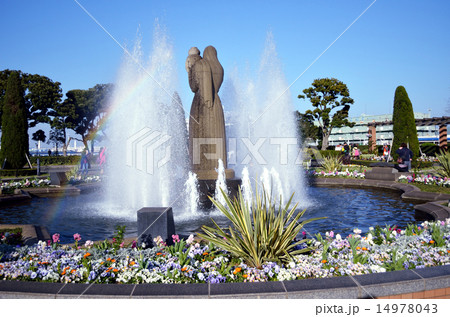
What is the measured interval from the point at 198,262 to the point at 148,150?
10.0 metres

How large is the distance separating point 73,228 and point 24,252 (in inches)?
132

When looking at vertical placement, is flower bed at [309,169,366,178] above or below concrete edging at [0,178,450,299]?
above

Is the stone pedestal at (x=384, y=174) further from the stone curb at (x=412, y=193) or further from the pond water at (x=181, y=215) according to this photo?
the pond water at (x=181, y=215)

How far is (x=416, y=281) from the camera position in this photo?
345 centimetres

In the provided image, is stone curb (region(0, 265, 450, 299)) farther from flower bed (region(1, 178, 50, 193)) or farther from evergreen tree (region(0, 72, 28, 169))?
evergreen tree (region(0, 72, 28, 169))

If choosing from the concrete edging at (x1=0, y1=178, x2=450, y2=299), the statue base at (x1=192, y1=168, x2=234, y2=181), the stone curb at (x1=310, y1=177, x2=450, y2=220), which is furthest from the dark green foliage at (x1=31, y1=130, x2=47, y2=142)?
the concrete edging at (x1=0, y1=178, x2=450, y2=299)

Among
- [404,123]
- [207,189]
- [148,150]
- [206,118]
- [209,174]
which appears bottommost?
[207,189]

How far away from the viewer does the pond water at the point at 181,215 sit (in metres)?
7.93

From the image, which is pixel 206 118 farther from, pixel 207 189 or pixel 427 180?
pixel 427 180

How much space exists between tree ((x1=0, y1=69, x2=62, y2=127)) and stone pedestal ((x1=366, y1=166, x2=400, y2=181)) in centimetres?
5036

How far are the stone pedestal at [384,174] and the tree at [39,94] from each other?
50.4 metres

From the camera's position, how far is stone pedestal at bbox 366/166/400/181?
14.8 metres

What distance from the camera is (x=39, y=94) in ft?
171

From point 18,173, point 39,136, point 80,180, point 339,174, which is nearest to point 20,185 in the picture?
point 80,180
